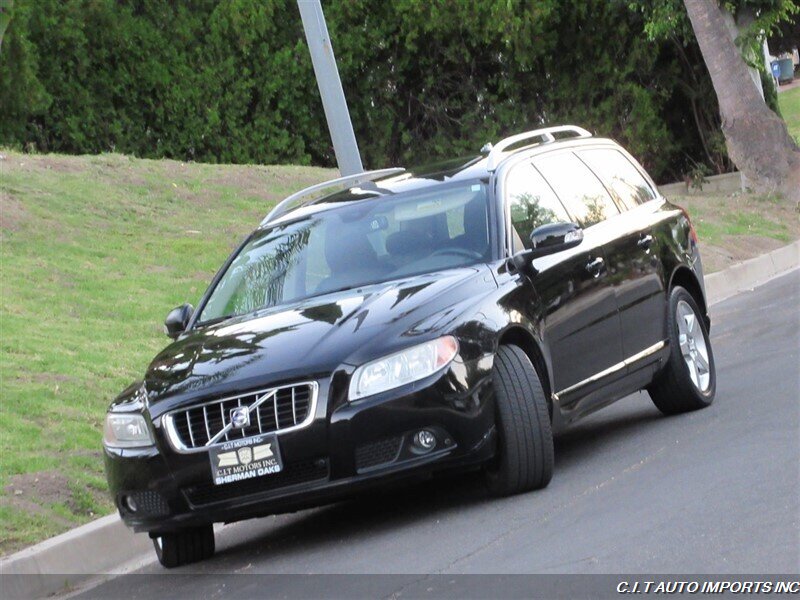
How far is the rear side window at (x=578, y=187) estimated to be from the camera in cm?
936

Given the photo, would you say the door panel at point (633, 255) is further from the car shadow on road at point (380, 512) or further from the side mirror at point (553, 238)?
the side mirror at point (553, 238)

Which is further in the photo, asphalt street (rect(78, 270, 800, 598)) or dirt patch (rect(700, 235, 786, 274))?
dirt patch (rect(700, 235, 786, 274))

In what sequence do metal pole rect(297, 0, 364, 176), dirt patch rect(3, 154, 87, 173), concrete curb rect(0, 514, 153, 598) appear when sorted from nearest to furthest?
concrete curb rect(0, 514, 153, 598) < metal pole rect(297, 0, 364, 176) < dirt patch rect(3, 154, 87, 173)

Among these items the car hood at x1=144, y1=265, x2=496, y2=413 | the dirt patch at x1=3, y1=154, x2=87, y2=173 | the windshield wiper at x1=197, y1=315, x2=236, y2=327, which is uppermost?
the dirt patch at x1=3, y1=154, x2=87, y2=173

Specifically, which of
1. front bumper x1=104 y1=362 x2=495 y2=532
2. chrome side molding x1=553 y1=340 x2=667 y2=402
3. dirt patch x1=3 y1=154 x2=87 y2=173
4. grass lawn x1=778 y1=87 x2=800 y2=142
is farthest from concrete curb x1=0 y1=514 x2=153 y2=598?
grass lawn x1=778 y1=87 x2=800 y2=142

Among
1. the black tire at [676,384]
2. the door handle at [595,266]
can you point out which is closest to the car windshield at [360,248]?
the door handle at [595,266]

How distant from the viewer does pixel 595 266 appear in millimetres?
8945

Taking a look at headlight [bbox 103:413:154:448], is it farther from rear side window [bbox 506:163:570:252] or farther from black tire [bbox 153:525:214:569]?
rear side window [bbox 506:163:570:252]

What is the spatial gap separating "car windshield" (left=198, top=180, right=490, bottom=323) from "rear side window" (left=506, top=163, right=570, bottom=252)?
0.60 feet

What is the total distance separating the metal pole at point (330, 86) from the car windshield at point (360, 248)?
452 centimetres

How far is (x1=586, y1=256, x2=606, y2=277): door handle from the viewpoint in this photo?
8883 millimetres

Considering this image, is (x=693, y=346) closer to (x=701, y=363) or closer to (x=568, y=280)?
(x=701, y=363)

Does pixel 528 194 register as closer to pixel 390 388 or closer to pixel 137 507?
→ pixel 390 388

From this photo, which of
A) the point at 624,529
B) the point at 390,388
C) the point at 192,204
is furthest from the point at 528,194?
the point at 192,204
